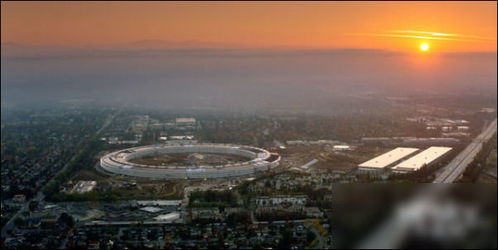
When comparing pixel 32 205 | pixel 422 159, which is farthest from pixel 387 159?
pixel 32 205

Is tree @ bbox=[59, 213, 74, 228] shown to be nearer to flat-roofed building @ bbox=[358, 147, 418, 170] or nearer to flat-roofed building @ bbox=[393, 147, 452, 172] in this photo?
flat-roofed building @ bbox=[358, 147, 418, 170]

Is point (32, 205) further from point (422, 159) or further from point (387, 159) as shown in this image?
point (422, 159)

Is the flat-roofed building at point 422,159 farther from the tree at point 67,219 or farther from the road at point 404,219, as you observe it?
the road at point 404,219

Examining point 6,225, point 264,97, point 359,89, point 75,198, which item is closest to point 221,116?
point 264,97

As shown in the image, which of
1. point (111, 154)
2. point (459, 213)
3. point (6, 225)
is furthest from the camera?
point (111, 154)

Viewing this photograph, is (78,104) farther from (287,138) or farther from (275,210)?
A: (275,210)

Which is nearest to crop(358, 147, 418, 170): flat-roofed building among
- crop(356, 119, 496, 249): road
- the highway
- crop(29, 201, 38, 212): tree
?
the highway
